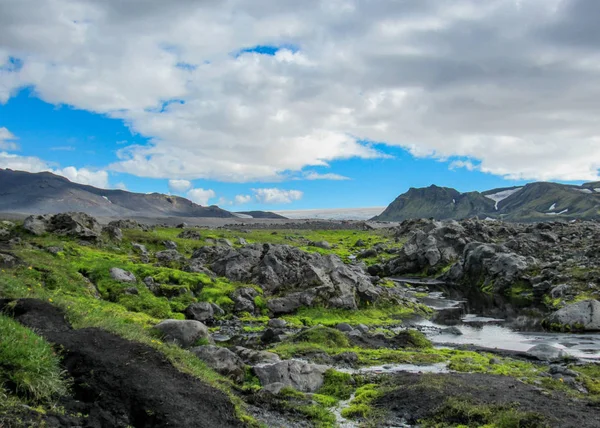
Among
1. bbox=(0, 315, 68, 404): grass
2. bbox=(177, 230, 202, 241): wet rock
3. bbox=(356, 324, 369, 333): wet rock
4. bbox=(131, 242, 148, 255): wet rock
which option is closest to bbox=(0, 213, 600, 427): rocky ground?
bbox=(0, 315, 68, 404): grass

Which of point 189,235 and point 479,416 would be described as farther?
point 189,235

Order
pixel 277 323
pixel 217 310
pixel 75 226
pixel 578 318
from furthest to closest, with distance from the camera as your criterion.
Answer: pixel 75 226
pixel 578 318
pixel 217 310
pixel 277 323

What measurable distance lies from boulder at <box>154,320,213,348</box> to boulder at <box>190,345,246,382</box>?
2977mm

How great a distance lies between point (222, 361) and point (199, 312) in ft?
71.6

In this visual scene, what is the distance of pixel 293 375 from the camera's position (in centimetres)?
2633

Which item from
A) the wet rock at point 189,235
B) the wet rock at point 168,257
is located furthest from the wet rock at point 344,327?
the wet rock at point 189,235

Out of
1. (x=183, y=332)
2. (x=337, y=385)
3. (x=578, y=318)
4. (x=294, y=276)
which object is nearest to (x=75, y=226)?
(x=294, y=276)

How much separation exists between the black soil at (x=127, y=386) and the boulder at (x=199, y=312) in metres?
27.5

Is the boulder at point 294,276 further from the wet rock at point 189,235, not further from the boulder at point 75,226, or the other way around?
the wet rock at point 189,235

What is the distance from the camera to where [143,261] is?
6425 cm

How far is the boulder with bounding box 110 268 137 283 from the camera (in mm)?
49328

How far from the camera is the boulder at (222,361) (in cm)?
2566

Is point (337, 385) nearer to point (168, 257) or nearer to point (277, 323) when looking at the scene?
point (277, 323)

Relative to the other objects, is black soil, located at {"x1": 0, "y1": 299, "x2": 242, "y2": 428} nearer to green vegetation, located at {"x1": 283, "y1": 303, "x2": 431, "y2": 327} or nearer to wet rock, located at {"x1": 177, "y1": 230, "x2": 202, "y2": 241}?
green vegetation, located at {"x1": 283, "y1": 303, "x2": 431, "y2": 327}
